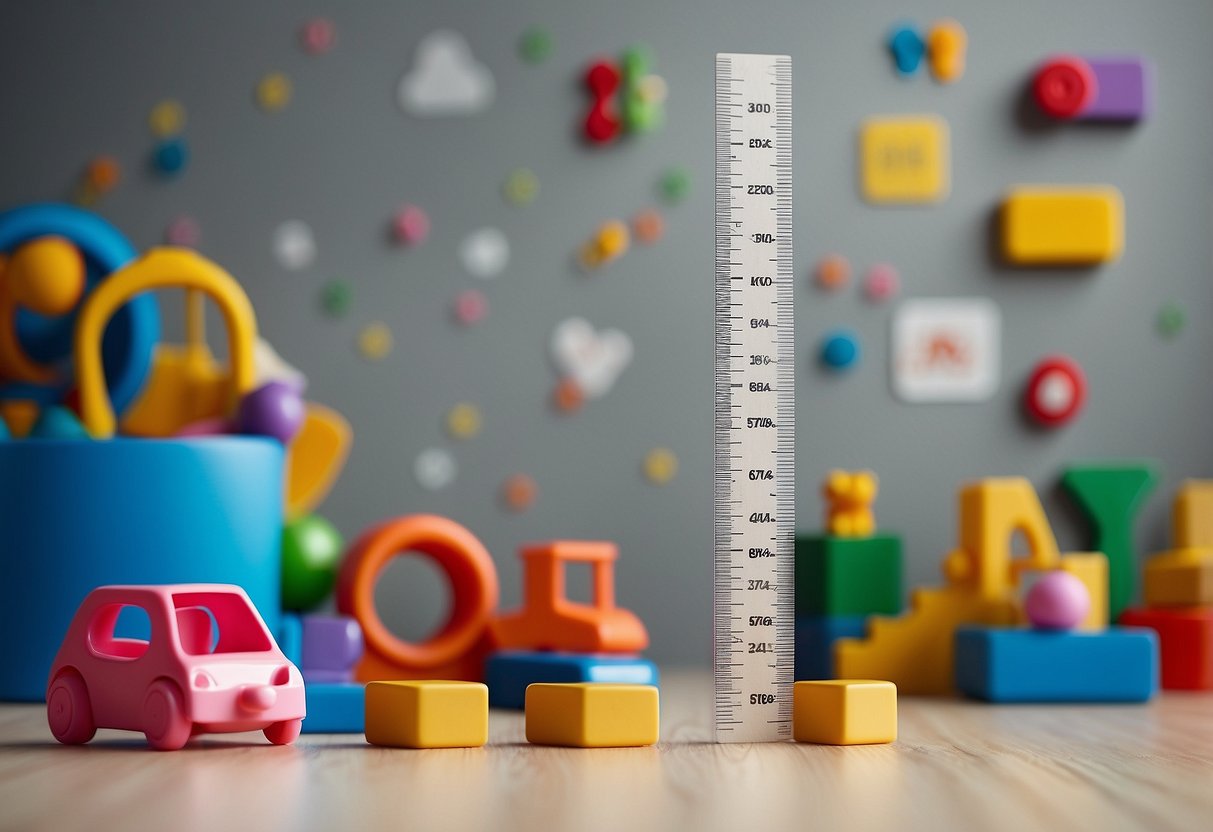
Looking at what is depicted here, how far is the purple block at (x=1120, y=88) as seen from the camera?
3.14m

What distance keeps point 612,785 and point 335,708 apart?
54 centimetres

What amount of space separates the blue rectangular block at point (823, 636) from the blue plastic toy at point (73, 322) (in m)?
1.26

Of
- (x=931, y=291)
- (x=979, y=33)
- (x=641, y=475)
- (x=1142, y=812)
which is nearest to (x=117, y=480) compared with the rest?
(x=641, y=475)

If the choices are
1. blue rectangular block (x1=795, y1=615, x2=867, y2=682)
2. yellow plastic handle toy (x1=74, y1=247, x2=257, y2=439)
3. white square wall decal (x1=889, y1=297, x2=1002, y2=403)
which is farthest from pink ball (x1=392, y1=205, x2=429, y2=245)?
blue rectangular block (x1=795, y1=615, x2=867, y2=682)

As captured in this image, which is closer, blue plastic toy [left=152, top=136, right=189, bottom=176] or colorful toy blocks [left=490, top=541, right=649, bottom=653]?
colorful toy blocks [left=490, top=541, right=649, bottom=653]

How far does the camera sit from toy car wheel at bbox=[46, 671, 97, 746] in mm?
1489

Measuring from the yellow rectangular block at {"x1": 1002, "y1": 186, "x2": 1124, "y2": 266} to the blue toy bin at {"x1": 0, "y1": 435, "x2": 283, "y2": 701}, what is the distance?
1770 millimetres

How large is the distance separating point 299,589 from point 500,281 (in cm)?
94

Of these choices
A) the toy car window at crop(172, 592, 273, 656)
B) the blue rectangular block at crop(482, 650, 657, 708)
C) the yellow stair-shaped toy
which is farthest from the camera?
the yellow stair-shaped toy

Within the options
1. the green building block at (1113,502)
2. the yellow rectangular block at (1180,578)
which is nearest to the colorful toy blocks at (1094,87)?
the green building block at (1113,502)

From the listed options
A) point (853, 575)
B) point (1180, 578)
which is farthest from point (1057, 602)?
point (1180, 578)

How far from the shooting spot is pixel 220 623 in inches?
62.0

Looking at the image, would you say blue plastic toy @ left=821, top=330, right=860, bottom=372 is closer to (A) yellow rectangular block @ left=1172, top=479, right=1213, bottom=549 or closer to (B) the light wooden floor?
(A) yellow rectangular block @ left=1172, top=479, right=1213, bottom=549

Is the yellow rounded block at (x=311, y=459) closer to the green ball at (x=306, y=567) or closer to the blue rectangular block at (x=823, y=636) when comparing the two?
the green ball at (x=306, y=567)
